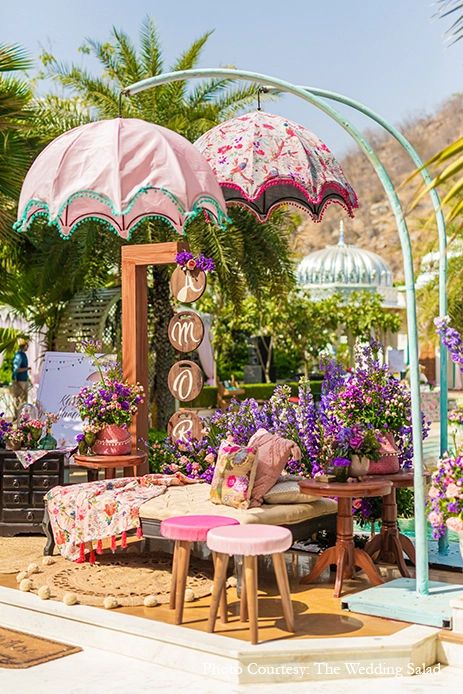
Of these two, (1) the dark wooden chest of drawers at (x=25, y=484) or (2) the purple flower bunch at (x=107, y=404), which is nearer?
(2) the purple flower bunch at (x=107, y=404)

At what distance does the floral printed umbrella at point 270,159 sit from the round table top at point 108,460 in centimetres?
252

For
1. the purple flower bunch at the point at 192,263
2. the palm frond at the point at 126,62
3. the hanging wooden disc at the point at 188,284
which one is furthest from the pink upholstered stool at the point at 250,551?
the palm frond at the point at 126,62

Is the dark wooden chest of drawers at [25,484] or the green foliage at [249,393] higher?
the green foliage at [249,393]

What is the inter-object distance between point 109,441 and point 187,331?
1.21 meters

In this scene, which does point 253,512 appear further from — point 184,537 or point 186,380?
point 186,380

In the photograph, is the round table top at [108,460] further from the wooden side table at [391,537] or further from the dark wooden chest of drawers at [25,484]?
the wooden side table at [391,537]

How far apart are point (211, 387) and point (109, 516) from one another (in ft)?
62.5

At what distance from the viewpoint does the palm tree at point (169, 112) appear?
16.4 metres

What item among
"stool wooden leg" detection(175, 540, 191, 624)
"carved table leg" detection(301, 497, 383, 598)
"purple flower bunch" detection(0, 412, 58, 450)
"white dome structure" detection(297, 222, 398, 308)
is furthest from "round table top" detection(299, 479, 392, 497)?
"white dome structure" detection(297, 222, 398, 308)

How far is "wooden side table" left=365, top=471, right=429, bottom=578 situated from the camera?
307 inches

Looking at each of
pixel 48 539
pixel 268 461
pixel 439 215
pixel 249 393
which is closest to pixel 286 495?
pixel 268 461

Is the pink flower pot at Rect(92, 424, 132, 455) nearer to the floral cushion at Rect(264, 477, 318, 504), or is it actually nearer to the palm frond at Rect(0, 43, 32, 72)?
the floral cushion at Rect(264, 477, 318, 504)

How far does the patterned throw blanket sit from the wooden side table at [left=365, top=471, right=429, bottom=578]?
172 centimetres

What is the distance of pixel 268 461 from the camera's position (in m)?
7.60
